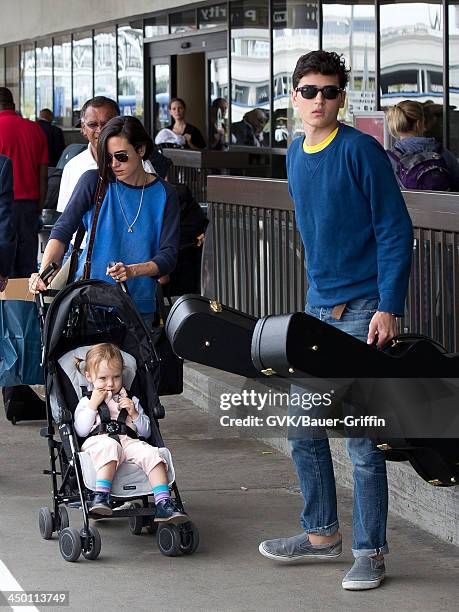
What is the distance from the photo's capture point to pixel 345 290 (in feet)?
17.5

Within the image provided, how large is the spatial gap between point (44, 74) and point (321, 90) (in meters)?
24.3

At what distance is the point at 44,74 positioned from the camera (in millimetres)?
28844

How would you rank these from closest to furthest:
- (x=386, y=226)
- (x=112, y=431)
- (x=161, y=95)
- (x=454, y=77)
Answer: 1. (x=386, y=226)
2. (x=112, y=431)
3. (x=454, y=77)
4. (x=161, y=95)

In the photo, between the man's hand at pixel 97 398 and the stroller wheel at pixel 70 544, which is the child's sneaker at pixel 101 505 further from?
the man's hand at pixel 97 398

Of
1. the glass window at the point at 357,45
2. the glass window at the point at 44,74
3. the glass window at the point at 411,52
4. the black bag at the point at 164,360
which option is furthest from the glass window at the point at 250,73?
the glass window at the point at 44,74

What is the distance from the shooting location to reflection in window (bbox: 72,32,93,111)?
25.4 metres

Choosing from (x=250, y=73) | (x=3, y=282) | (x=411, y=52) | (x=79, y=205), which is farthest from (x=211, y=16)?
(x=79, y=205)

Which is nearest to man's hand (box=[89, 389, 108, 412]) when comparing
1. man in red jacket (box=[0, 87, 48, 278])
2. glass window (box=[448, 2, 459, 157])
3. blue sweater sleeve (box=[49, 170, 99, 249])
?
blue sweater sleeve (box=[49, 170, 99, 249])

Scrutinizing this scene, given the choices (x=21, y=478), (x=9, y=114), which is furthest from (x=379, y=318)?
(x=9, y=114)

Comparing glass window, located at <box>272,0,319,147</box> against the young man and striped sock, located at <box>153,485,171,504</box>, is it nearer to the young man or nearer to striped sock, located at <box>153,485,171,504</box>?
striped sock, located at <box>153,485,171,504</box>

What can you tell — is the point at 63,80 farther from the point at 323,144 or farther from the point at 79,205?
the point at 323,144

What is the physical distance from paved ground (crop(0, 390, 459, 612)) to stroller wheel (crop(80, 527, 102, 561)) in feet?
0.18

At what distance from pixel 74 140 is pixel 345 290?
21649 millimetres

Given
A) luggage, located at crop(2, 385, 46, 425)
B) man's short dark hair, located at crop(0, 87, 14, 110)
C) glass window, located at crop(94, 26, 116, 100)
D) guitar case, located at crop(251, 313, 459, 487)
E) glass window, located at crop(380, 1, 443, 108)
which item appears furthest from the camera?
glass window, located at crop(94, 26, 116, 100)
